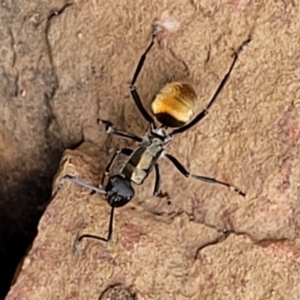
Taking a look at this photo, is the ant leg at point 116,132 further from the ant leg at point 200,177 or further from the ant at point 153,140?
the ant leg at point 200,177

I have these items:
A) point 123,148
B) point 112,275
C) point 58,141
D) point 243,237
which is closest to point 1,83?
point 58,141

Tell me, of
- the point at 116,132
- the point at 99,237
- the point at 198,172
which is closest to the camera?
the point at 99,237

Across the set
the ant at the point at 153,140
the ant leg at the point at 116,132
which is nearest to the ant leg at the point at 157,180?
the ant at the point at 153,140

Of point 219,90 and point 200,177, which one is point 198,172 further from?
point 219,90

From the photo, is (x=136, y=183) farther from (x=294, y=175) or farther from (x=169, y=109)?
(x=294, y=175)

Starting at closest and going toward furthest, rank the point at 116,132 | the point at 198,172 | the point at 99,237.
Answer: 1. the point at 99,237
2. the point at 198,172
3. the point at 116,132

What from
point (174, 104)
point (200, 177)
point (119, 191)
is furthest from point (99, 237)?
point (174, 104)

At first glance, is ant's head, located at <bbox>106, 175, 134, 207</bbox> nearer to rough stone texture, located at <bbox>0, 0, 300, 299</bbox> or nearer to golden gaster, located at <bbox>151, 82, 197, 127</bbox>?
rough stone texture, located at <bbox>0, 0, 300, 299</bbox>
